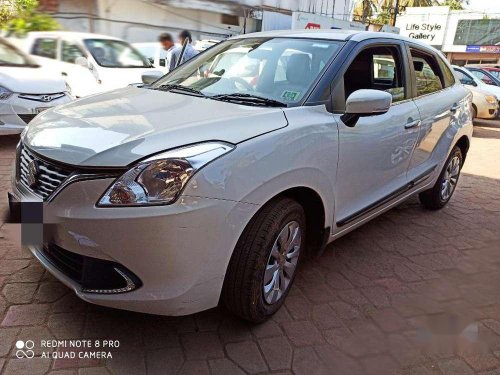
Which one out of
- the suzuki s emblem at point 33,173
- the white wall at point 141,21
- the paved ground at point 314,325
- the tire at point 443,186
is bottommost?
the paved ground at point 314,325

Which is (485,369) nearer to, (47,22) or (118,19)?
(47,22)

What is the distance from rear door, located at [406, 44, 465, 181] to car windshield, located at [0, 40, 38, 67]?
5508 millimetres

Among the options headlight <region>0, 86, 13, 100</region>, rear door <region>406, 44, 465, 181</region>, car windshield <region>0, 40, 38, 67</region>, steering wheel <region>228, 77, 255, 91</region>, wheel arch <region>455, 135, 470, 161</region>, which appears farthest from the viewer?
car windshield <region>0, 40, 38, 67</region>

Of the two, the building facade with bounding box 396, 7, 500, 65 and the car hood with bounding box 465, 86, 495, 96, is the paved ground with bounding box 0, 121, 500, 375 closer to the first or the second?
the car hood with bounding box 465, 86, 495, 96

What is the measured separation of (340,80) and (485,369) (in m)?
1.83

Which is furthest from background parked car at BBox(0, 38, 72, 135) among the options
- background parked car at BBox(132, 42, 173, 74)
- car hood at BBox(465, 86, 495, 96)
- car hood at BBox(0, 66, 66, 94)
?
car hood at BBox(465, 86, 495, 96)

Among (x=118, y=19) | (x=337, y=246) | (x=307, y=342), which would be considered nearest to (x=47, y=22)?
(x=118, y=19)

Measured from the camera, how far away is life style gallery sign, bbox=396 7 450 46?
3045cm

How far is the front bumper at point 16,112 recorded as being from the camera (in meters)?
5.38

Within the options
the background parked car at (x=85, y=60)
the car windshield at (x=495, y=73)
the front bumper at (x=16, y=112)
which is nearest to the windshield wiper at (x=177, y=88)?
the front bumper at (x=16, y=112)

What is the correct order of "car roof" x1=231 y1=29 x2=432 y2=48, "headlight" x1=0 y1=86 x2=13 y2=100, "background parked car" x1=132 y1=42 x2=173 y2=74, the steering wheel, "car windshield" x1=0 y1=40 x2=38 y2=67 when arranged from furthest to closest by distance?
"background parked car" x1=132 y1=42 x2=173 y2=74
"car windshield" x1=0 y1=40 x2=38 y2=67
"headlight" x1=0 y1=86 x2=13 y2=100
"car roof" x1=231 y1=29 x2=432 y2=48
the steering wheel

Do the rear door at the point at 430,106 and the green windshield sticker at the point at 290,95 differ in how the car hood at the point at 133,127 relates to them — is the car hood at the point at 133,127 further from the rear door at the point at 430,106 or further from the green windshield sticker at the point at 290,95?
the rear door at the point at 430,106

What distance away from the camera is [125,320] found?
2.35 m

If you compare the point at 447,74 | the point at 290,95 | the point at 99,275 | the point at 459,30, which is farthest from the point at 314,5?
the point at 99,275
